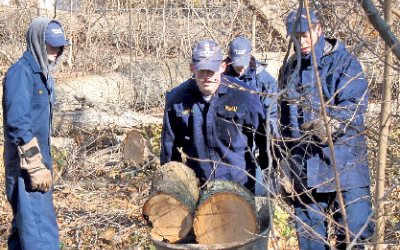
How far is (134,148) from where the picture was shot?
7.04 metres

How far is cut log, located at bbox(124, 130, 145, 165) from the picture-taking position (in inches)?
275

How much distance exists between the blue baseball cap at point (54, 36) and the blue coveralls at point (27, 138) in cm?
21

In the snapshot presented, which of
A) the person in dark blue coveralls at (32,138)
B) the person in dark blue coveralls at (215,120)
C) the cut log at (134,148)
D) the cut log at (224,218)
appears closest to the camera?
the cut log at (224,218)

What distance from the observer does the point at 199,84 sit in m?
3.90

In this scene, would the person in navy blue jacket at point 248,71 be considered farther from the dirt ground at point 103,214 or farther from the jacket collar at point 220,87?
the dirt ground at point 103,214

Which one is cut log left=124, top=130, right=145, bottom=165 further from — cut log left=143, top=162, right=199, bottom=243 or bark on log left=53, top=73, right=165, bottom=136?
cut log left=143, top=162, right=199, bottom=243

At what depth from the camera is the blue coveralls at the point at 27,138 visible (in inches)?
160

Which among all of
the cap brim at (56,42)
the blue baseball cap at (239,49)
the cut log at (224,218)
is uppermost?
the cap brim at (56,42)

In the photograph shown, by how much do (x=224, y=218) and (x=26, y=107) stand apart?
196 cm

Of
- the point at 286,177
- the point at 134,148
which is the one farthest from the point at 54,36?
the point at 134,148

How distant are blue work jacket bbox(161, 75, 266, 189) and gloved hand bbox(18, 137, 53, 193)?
47.6 inches

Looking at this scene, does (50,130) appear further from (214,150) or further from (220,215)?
(220,215)

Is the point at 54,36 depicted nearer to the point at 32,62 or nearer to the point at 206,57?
the point at 32,62

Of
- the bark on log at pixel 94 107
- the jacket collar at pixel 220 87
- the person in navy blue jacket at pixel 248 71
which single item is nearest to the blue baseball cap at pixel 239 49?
the person in navy blue jacket at pixel 248 71
